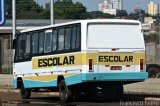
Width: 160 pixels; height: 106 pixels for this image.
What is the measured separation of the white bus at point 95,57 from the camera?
2030cm

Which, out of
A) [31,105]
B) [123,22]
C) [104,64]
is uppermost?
[123,22]

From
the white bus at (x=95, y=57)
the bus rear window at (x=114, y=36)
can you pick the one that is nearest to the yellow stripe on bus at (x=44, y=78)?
the white bus at (x=95, y=57)

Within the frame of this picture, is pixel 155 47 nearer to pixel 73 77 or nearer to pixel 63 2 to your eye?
pixel 73 77

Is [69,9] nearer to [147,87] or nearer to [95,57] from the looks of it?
[147,87]

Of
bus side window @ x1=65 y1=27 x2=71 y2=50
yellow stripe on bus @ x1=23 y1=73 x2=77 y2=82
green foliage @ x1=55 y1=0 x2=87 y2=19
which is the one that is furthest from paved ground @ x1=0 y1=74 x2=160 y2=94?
green foliage @ x1=55 y1=0 x2=87 y2=19

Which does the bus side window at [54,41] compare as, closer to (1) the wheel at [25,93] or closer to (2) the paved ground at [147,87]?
(1) the wheel at [25,93]

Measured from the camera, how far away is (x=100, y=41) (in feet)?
67.4

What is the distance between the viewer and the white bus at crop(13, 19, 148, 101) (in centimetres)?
2030

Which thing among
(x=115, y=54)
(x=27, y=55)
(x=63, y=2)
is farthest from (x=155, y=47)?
(x=63, y=2)

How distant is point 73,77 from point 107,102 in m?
1.62

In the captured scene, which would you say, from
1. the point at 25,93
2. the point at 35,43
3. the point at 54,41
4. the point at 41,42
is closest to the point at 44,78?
the point at 41,42

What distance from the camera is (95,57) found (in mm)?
20250

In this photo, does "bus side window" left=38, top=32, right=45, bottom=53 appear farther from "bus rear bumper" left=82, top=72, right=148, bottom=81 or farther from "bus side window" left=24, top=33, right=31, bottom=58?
"bus rear bumper" left=82, top=72, right=148, bottom=81

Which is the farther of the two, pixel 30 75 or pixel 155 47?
pixel 155 47
